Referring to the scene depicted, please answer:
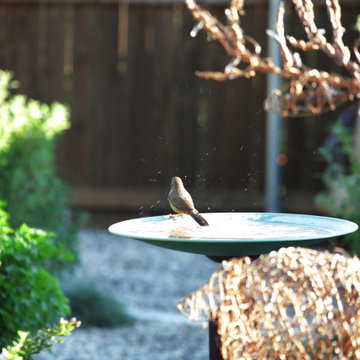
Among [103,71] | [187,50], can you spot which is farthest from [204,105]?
[103,71]

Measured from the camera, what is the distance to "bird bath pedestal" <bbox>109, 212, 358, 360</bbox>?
83.8 inches

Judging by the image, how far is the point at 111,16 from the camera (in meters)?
7.42

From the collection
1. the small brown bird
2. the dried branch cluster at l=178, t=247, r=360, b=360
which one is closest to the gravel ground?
the small brown bird

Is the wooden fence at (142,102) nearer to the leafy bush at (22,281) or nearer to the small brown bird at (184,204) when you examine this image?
the leafy bush at (22,281)

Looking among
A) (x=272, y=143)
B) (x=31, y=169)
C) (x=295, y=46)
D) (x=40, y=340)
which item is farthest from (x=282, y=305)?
(x=272, y=143)

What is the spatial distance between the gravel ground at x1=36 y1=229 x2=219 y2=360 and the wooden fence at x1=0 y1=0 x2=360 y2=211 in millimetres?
745

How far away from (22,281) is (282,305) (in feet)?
4.36

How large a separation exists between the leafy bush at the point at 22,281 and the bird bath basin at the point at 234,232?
1.58 feet

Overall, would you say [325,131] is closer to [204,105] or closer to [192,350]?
[204,105]

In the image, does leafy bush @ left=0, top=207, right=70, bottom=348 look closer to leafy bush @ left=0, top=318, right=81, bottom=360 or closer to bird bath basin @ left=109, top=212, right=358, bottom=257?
leafy bush @ left=0, top=318, right=81, bottom=360

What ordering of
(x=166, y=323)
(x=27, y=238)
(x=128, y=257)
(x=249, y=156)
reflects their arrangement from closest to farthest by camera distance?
(x=27, y=238) < (x=166, y=323) < (x=128, y=257) < (x=249, y=156)

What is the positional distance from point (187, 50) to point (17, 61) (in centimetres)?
178

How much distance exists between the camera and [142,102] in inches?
291

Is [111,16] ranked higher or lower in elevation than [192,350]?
higher
